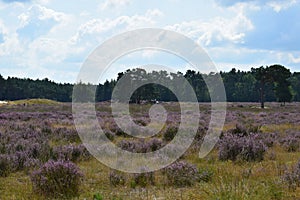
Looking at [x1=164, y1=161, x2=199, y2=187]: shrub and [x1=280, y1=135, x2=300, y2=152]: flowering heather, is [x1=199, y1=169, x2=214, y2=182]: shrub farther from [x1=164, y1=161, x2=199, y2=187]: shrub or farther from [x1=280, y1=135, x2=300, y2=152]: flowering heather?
[x1=280, y1=135, x2=300, y2=152]: flowering heather

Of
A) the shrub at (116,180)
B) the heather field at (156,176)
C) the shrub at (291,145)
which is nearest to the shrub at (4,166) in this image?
the heather field at (156,176)

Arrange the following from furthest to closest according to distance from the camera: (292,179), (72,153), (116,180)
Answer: (72,153) < (116,180) < (292,179)

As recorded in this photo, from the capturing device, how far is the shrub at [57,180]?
7.21 meters

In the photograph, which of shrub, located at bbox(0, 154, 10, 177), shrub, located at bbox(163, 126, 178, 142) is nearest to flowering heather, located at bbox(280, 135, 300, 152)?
shrub, located at bbox(163, 126, 178, 142)

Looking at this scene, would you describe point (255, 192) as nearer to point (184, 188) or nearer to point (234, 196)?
point (234, 196)

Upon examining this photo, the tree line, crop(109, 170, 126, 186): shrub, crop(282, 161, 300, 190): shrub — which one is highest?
the tree line

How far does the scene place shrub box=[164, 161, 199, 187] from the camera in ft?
26.6

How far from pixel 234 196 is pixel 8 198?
435 cm

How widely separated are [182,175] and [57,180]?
286 cm

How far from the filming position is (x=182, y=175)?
8297 millimetres

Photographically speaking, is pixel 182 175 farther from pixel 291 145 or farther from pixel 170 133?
pixel 170 133

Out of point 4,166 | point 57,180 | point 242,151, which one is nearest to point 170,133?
point 242,151

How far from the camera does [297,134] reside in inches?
674

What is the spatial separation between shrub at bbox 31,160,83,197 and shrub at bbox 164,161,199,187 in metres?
2.13
